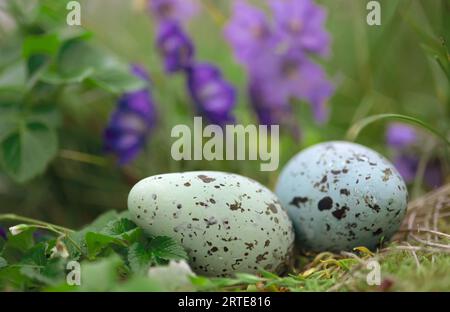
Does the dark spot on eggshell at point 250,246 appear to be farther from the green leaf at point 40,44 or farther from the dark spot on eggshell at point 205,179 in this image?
the green leaf at point 40,44

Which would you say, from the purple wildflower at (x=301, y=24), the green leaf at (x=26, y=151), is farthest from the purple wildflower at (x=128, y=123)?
the purple wildflower at (x=301, y=24)

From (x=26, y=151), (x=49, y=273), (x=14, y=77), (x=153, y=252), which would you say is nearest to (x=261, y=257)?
(x=153, y=252)

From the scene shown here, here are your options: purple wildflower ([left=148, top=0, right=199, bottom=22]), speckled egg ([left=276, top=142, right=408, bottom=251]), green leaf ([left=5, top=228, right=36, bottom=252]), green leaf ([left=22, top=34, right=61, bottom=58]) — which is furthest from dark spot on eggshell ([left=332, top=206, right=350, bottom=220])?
purple wildflower ([left=148, top=0, right=199, bottom=22])

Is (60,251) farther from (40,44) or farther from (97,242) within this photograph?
(40,44)

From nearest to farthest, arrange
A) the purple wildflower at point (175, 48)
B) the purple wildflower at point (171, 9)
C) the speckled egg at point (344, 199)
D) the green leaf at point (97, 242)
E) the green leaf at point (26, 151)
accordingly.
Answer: the green leaf at point (97, 242) < the speckled egg at point (344, 199) < the green leaf at point (26, 151) < the purple wildflower at point (175, 48) < the purple wildflower at point (171, 9)

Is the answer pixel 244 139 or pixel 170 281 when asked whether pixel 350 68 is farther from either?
pixel 170 281
